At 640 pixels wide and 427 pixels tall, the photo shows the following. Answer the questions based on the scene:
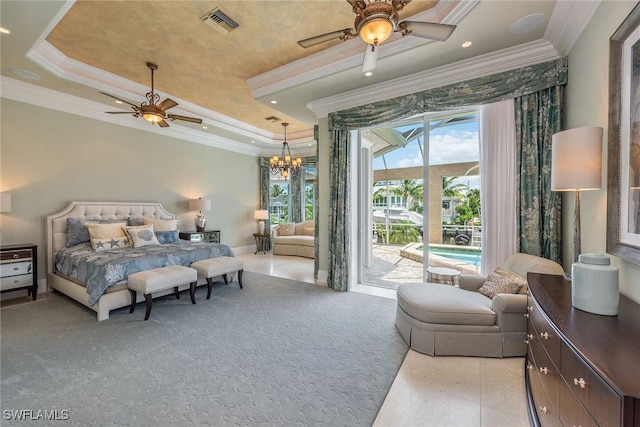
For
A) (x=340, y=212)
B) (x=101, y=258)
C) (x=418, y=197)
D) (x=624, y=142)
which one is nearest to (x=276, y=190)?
(x=340, y=212)

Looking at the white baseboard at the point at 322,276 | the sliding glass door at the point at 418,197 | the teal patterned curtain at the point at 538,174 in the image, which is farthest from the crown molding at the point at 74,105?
the teal patterned curtain at the point at 538,174

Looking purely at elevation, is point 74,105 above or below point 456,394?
above

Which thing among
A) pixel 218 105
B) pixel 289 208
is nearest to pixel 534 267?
pixel 218 105

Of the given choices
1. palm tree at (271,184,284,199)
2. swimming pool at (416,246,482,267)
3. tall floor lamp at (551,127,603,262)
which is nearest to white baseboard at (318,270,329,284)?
swimming pool at (416,246,482,267)

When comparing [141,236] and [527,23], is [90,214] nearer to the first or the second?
[141,236]

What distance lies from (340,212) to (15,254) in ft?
15.0

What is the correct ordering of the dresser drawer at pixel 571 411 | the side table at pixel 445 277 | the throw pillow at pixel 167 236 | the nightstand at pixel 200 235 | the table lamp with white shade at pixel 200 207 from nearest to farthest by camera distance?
the dresser drawer at pixel 571 411 → the side table at pixel 445 277 → the throw pillow at pixel 167 236 → the nightstand at pixel 200 235 → the table lamp with white shade at pixel 200 207

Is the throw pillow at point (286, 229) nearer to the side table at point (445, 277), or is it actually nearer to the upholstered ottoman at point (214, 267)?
the upholstered ottoman at point (214, 267)

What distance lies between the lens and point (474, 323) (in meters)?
2.36

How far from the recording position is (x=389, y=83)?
3.69 meters

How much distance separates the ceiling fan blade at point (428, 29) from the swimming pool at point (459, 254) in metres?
2.85

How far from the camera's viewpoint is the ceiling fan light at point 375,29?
6.05 ft

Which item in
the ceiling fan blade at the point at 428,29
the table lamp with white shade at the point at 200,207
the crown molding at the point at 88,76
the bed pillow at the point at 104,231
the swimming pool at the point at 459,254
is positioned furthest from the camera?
the table lamp with white shade at the point at 200,207

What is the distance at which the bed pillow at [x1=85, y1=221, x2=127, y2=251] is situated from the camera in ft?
13.4
